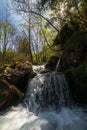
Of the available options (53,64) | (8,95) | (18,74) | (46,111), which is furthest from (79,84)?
(53,64)

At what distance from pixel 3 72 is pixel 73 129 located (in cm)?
657

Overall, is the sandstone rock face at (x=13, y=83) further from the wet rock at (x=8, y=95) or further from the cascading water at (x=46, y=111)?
the cascading water at (x=46, y=111)

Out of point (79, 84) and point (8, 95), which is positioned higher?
point (79, 84)

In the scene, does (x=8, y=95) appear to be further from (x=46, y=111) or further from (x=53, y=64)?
(x=53, y=64)

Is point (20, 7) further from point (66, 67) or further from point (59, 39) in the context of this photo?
point (66, 67)

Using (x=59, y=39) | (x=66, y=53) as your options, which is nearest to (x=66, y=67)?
(x=66, y=53)

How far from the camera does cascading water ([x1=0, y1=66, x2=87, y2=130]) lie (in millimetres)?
9570

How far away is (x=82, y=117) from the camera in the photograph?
10375 millimetres

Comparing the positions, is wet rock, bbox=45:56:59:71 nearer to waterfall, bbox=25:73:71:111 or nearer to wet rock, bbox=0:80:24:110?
waterfall, bbox=25:73:71:111

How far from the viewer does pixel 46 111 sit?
11523 millimetres

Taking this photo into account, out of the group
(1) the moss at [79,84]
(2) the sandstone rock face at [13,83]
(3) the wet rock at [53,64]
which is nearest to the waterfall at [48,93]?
(1) the moss at [79,84]

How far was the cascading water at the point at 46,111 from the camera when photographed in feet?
31.4

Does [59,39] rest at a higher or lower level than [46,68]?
higher

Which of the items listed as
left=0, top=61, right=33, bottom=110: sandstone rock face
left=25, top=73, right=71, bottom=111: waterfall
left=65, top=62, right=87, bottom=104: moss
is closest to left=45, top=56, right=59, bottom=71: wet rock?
left=0, top=61, right=33, bottom=110: sandstone rock face
